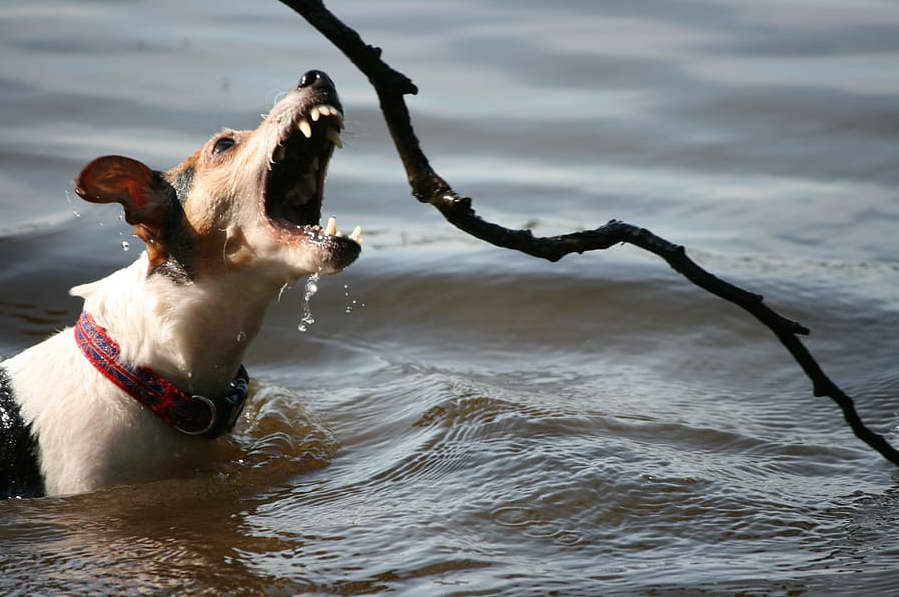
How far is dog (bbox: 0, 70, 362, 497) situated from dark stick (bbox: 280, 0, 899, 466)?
0.92m

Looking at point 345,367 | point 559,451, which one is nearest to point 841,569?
point 559,451

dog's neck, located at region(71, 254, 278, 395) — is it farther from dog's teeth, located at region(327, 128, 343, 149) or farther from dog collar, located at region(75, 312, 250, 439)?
dog's teeth, located at region(327, 128, 343, 149)

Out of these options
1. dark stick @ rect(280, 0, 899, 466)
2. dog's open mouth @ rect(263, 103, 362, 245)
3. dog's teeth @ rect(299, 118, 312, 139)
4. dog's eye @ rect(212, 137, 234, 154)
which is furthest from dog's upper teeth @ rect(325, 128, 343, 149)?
dark stick @ rect(280, 0, 899, 466)

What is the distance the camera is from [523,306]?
6996mm

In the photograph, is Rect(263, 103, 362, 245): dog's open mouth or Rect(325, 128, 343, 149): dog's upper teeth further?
Rect(325, 128, 343, 149): dog's upper teeth

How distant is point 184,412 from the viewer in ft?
15.1

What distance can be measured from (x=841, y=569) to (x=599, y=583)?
2.43ft

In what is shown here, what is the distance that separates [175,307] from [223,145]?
0.59 metres

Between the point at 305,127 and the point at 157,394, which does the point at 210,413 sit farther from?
the point at 305,127

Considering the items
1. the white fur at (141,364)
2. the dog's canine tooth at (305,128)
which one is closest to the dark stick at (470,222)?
the dog's canine tooth at (305,128)

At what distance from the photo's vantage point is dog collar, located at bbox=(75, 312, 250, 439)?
4.58 meters

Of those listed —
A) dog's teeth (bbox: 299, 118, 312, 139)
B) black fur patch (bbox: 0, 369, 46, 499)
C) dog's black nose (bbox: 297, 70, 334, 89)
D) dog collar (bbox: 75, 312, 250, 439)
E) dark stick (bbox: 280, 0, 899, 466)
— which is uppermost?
dog's black nose (bbox: 297, 70, 334, 89)

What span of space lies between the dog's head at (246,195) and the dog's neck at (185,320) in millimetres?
72

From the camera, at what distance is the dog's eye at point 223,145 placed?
4637 millimetres
